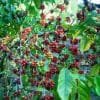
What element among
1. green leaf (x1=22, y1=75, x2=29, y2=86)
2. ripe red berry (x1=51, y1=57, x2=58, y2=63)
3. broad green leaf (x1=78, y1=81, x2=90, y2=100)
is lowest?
green leaf (x1=22, y1=75, x2=29, y2=86)

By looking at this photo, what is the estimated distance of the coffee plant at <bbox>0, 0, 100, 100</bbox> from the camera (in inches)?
42.3

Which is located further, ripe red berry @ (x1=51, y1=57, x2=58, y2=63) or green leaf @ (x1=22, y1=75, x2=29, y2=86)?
green leaf @ (x1=22, y1=75, x2=29, y2=86)

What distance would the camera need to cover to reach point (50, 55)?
159 centimetres

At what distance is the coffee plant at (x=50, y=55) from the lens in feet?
3.52

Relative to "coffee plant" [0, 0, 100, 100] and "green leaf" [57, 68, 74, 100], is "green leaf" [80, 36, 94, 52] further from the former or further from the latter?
"green leaf" [57, 68, 74, 100]

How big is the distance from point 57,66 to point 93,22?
0.30 meters

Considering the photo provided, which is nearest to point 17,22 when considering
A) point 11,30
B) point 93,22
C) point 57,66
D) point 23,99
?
point 11,30

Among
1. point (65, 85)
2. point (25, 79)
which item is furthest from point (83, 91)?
point (25, 79)

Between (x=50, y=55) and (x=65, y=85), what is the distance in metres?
0.60

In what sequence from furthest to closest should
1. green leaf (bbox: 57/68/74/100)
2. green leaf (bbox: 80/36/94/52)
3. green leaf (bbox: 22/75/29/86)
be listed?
1. green leaf (bbox: 22/75/29/86)
2. green leaf (bbox: 80/36/94/52)
3. green leaf (bbox: 57/68/74/100)

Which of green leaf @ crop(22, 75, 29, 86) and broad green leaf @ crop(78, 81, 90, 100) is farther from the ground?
broad green leaf @ crop(78, 81, 90, 100)

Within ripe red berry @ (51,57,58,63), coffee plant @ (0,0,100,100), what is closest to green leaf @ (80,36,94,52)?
coffee plant @ (0,0,100,100)

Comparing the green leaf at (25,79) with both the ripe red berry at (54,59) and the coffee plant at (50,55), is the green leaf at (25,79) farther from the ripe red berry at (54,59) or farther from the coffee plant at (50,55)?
the ripe red berry at (54,59)

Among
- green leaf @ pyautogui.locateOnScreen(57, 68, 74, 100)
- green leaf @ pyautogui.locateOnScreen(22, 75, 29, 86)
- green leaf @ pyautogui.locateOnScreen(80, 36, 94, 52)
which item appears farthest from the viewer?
green leaf @ pyautogui.locateOnScreen(22, 75, 29, 86)
